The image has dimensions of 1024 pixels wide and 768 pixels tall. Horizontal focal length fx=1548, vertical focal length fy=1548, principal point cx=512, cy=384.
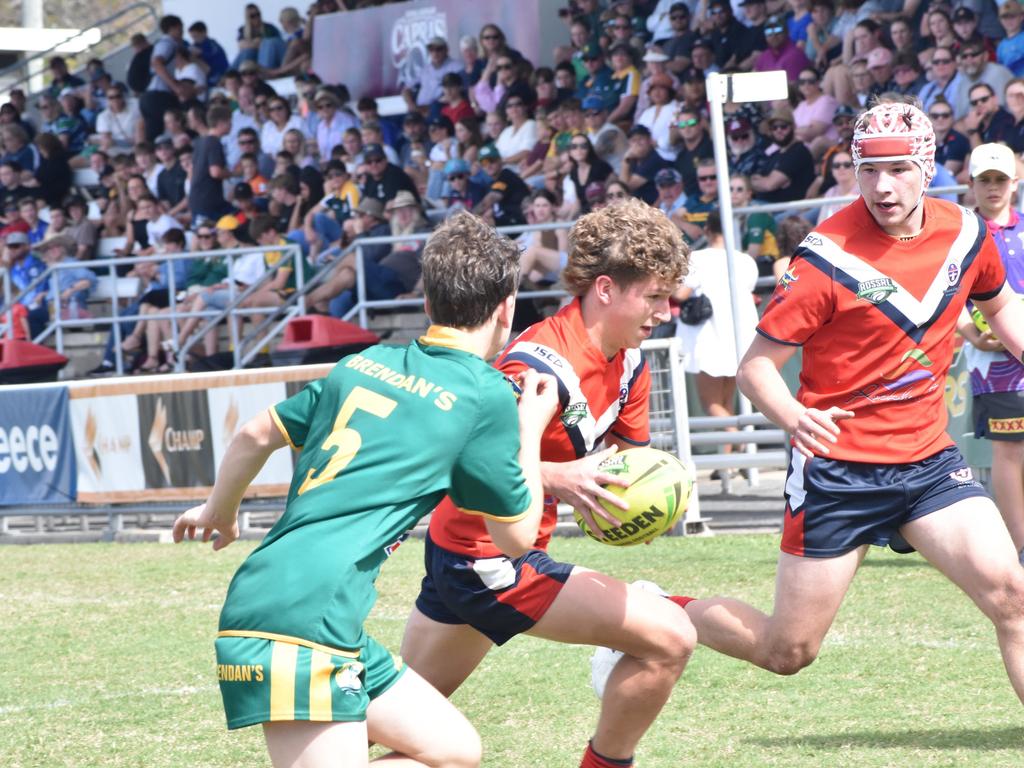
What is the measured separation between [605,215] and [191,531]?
1569mm

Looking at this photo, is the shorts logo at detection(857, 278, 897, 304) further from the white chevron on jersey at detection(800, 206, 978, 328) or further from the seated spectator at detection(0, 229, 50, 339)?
the seated spectator at detection(0, 229, 50, 339)

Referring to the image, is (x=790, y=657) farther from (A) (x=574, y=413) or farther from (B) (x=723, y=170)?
(B) (x=723, y=170)

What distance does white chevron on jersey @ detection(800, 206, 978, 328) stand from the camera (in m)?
5.04

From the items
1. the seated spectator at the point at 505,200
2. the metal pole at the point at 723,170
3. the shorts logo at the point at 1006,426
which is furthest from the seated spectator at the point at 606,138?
the shorts logo at the point at 1006,426

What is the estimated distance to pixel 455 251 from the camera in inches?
149

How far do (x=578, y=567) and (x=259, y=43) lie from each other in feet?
63.0

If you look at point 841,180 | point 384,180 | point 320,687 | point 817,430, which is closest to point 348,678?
point 320,687

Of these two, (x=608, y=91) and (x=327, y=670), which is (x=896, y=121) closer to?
(x=327, y=670)

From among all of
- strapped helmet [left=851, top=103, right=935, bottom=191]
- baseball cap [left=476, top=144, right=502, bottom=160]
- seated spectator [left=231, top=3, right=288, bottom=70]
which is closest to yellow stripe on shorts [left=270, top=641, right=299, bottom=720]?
strapped helmet [left=851, top=103, right=935, bottom=191]

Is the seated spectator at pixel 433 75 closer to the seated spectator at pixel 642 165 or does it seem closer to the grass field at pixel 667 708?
the seated spectator at pixel 642 165

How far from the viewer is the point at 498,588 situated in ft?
14.7

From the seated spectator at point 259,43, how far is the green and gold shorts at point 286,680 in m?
19.7

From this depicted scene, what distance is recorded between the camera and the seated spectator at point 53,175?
2248cm

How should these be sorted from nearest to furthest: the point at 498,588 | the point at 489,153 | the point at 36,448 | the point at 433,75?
the point at 498,588, the point at 36,448, the point at 489,153, the point at 433,75
